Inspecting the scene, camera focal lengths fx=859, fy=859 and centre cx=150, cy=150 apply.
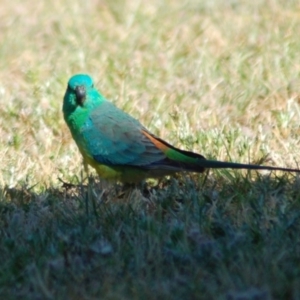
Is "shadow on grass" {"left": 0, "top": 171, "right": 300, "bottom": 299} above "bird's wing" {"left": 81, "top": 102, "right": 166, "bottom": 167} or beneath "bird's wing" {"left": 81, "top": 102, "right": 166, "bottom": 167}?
beneath

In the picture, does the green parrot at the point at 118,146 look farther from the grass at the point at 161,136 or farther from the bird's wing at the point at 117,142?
the grass at the point at 161,136

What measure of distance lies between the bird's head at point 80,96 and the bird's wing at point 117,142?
0.32ft

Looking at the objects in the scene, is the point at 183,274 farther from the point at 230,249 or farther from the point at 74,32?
the point at 74,32

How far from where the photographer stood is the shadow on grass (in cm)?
339

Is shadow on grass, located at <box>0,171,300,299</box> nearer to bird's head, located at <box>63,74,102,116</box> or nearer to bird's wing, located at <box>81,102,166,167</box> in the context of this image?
bird's wing, located at <box>81,102,166,167</box>

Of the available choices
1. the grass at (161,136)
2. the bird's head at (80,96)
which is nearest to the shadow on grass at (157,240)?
the grass at (161,136)

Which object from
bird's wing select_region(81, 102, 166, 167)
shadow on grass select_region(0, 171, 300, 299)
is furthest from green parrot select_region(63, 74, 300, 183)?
shadow on grass select_region(0, 171, 300, 299)

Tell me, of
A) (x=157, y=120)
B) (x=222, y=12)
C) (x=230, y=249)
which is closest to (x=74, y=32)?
(x=222, y=12)

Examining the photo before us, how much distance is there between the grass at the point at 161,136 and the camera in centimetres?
354

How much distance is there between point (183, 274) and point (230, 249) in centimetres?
25

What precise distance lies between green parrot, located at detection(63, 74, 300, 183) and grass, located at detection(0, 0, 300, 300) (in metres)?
0.12

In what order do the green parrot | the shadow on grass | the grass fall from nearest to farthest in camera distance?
the shadow on grass → the grass → the green parrot

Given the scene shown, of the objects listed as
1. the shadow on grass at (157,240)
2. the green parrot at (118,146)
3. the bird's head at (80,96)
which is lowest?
the shadow on grass at (157,240)

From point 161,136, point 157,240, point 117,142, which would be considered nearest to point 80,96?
point 117,142
